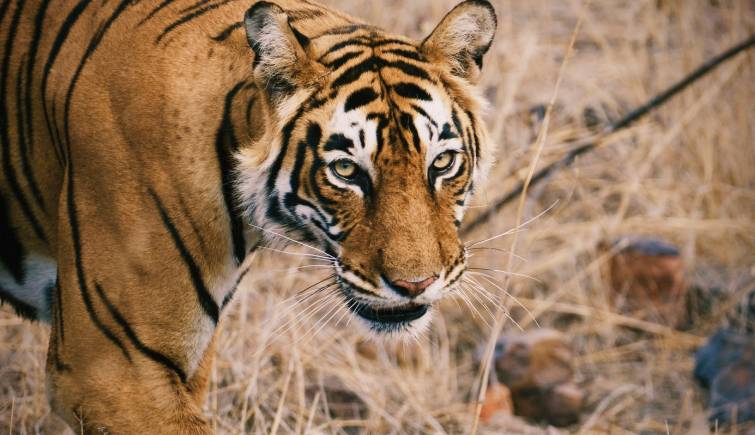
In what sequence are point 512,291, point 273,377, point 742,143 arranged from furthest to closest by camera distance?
point 742,143 → point 512,291 → point 273,377

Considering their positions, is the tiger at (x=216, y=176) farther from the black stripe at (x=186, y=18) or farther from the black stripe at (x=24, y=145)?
the black stripe at (x=24, y=145)

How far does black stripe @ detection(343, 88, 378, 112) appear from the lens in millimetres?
2336

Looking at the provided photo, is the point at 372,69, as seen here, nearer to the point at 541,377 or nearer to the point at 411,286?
the point at 411,286

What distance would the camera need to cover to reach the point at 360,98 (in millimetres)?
2350

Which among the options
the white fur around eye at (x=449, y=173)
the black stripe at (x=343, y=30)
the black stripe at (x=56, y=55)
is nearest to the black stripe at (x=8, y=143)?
the black stripe at (x=56, y=55)

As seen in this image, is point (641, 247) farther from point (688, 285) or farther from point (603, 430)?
point (603, 430)

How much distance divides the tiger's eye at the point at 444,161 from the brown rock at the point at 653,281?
9.37 ft

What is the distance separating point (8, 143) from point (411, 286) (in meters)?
1.26

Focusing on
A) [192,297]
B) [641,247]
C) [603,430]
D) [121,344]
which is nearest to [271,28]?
[192,297]

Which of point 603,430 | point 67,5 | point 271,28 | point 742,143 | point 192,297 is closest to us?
point 271,28

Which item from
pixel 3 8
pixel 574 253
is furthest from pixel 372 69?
pixel 574 253

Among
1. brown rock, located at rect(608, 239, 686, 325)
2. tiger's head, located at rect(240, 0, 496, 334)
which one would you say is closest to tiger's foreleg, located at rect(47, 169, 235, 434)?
tiger's head, located at rect(240, 0, 496, 334)

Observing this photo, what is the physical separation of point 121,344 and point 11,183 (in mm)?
654

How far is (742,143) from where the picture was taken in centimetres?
577
